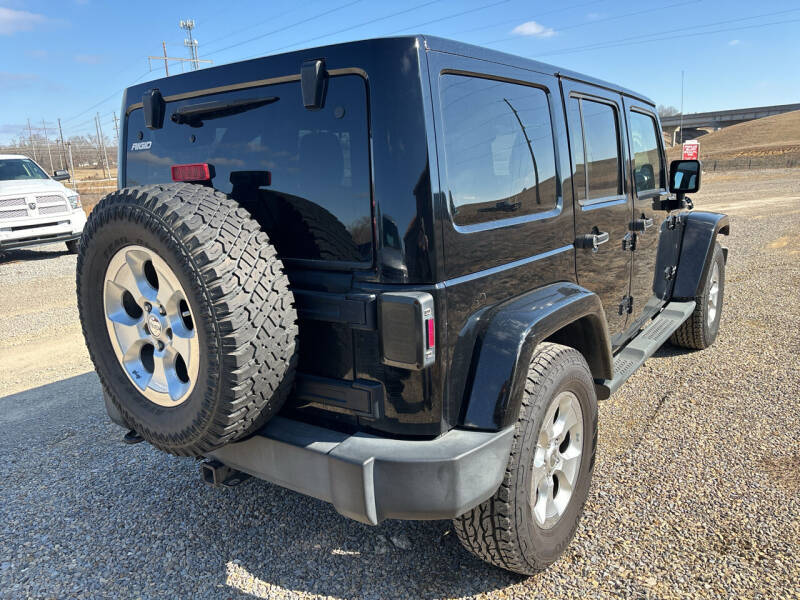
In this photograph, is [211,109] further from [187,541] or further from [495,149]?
[187,541]

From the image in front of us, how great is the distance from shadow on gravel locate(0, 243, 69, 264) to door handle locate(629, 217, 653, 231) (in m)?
12.1

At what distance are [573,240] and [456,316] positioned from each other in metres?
1.07

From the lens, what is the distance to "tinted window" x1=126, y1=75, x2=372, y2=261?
2018 millimetres

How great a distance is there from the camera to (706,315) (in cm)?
479

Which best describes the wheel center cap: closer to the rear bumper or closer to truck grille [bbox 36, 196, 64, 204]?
the rear bumper

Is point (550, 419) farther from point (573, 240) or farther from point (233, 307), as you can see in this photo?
point (233, 307)

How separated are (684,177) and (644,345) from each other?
1.46m

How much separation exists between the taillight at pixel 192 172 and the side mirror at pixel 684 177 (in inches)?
135

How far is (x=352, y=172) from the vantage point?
203 cm

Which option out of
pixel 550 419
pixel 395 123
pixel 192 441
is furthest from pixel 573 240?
pixel 192 441

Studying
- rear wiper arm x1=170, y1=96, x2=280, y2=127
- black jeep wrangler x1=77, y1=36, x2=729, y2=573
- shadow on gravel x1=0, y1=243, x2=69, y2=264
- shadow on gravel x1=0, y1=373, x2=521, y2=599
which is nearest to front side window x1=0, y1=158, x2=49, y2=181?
shadow on gravel x1=0, y1=243, x2=69, y2=264

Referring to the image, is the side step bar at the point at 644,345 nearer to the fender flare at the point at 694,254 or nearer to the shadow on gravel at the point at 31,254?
the fender flare at the point at 694,254

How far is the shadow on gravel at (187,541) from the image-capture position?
2.41 meters

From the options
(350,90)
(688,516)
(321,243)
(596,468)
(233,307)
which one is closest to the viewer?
(233,307)
